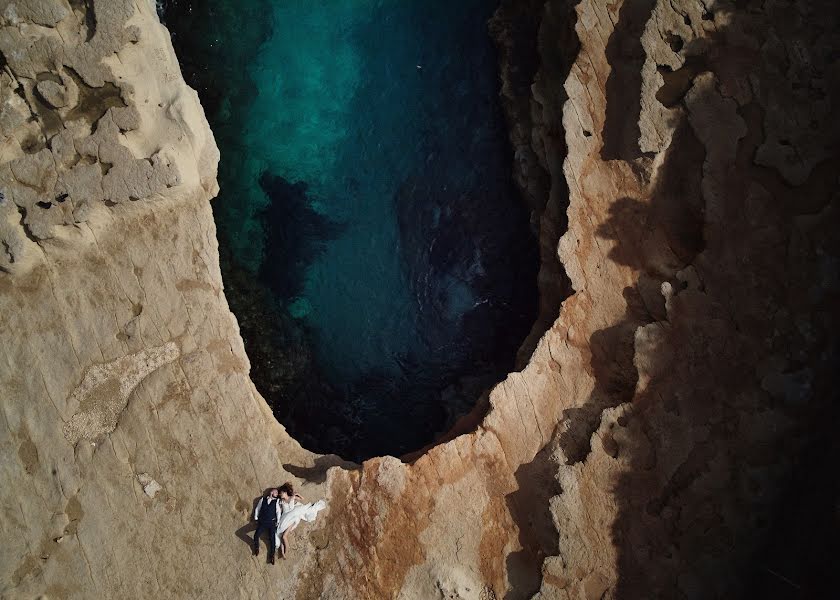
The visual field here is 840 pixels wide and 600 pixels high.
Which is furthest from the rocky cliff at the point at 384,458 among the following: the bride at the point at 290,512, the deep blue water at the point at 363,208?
the deep blue water at the point at 363,208

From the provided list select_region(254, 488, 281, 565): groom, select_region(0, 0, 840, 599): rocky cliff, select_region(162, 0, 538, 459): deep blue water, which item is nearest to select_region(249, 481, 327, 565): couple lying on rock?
select_region(254, 488, 281, 565): groom

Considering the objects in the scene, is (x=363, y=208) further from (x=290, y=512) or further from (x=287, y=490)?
(x=290, y=512)

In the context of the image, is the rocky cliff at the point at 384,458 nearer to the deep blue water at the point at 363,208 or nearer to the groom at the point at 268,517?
the groom at the point at 268,517

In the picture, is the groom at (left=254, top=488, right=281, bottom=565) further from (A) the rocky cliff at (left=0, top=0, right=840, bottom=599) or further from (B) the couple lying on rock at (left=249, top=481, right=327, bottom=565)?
(A) the rocky cliff at (left=0, top=0, right=840, bottom=599)

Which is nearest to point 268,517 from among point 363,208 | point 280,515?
point 280,515

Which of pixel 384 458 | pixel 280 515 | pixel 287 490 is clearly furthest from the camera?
pixel 384 458

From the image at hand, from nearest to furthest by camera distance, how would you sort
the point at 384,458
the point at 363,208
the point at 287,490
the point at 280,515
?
the point at 280,515, the point at 287,490, the point at 384,458, the point at 363,208

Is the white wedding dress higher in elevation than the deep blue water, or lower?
lower
